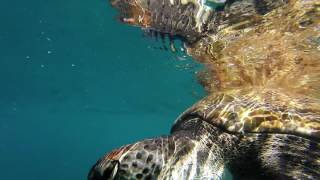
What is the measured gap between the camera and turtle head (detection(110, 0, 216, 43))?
7.72 meters

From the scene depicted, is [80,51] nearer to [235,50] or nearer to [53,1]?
[53,1]

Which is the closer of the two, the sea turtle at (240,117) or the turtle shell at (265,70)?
the sea turtle at (240,117)

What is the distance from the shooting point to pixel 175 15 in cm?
824

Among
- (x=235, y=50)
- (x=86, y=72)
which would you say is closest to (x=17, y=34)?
(x=86, y=72)

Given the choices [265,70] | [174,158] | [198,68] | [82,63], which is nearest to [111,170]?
[174,158]

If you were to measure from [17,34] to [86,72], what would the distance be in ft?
20.9

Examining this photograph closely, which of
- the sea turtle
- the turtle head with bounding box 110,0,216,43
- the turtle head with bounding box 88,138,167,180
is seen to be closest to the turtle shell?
the sea turtle

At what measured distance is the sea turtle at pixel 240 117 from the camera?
3.22m

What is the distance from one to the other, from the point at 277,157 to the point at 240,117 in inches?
27.7

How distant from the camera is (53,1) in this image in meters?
12.0

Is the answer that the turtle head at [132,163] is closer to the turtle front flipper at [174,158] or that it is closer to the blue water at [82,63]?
the turtle front flipper at [174,158]

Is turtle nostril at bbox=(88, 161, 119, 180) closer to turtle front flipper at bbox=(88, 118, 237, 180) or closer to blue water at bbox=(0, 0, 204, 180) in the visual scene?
turtle front flipper at bbox=(88, 118, 237, 180)

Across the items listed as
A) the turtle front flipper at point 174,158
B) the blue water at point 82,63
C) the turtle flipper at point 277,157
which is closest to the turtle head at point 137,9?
the blue water at point 82,63

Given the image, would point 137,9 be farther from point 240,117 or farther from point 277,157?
point 277,157
